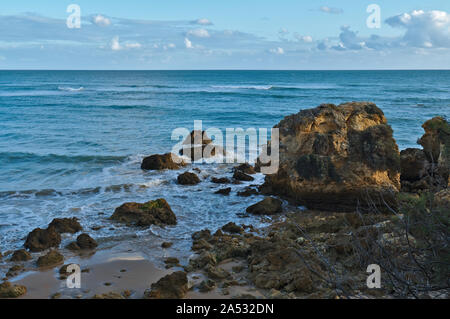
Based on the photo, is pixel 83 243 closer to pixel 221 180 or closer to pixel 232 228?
pixel 232 228

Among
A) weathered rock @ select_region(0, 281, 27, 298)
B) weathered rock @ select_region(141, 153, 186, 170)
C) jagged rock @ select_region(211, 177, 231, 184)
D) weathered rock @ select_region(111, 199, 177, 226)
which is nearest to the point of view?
weathered rock @ select_region(0, 281, 27, 298)

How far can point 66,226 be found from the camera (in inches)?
414

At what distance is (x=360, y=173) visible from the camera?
39.5 feet

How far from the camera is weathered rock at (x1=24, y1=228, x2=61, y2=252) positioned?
9422 mm

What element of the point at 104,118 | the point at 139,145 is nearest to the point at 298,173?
the point at 139,145

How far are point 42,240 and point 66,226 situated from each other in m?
0.97

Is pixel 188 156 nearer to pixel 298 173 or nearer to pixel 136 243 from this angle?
pixel 298 173

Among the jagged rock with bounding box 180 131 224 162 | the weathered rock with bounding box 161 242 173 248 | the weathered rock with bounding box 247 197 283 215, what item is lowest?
the weathered rock with bounding box 161 242 173 248

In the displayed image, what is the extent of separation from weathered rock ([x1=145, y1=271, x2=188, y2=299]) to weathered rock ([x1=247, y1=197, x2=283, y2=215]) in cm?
483

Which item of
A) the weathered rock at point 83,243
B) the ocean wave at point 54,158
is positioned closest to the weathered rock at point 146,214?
the weathered rock at point 83,243

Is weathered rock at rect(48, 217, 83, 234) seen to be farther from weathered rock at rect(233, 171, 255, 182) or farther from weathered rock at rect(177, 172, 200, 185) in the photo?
weathered rock at rect(233, 171, 255, 182)

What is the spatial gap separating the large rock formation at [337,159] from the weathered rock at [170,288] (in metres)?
6.01

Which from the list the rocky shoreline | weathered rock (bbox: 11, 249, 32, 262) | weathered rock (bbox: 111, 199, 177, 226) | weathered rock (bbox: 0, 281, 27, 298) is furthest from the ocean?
weathered rock (bbox: 0, 281, 27, 298)

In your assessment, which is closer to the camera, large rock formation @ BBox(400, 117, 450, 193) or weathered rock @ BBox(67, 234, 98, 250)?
weathered rock @ BBox(67, 234, 98, 250)
